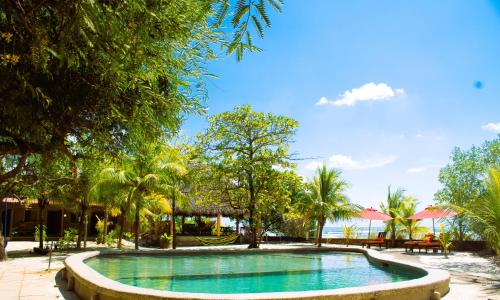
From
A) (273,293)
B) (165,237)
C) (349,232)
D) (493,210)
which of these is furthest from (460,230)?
(273,293)

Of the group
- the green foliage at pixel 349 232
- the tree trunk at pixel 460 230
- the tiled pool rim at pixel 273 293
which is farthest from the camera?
the green foliage at pixel 349 232

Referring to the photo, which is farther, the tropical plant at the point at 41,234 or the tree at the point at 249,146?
the tree at the point at 249,146

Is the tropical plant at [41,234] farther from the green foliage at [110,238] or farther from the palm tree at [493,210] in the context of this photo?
the palm tree at [493,210]

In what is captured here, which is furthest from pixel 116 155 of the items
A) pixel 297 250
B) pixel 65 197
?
pixel 65 197

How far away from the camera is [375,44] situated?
8.73 m

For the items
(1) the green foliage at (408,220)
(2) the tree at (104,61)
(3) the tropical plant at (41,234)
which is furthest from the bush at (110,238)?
(1) the green foliage at (408,220)

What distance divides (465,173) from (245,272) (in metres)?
17.3

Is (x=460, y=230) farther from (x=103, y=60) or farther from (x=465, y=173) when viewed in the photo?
(x=103, y=60)

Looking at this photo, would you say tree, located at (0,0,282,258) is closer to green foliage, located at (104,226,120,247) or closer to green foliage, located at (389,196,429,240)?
green foliage, located at (104,226,120,247)

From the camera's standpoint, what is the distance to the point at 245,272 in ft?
33.2

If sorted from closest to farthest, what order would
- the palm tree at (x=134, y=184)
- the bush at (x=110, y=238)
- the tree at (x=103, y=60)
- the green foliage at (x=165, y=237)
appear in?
the tree at (x=103, y=60) → the palm tree at (x=134, y=184) → the bush at (x=110, y=238) → the green foliage at (x=165, y=237)

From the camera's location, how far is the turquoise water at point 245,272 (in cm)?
817

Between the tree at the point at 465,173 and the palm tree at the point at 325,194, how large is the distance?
555 centimetres

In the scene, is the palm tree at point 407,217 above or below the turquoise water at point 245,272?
above
